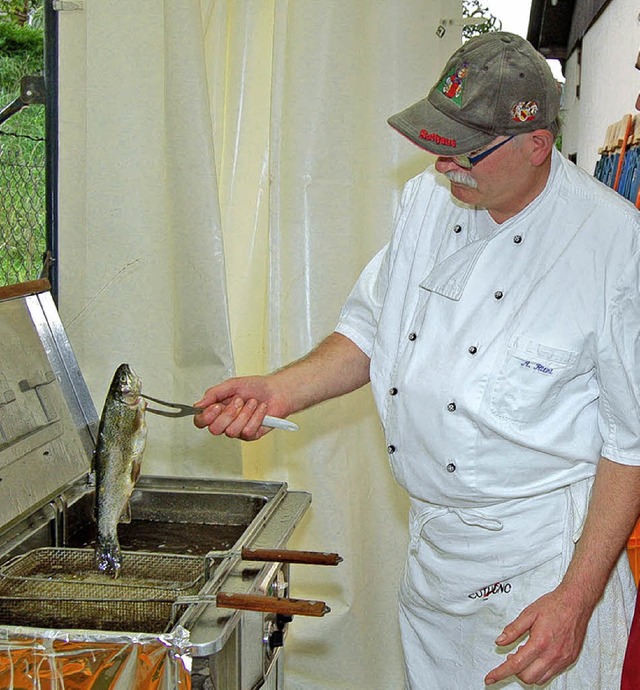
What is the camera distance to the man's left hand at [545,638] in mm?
1581

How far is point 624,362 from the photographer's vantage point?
5.30 ft

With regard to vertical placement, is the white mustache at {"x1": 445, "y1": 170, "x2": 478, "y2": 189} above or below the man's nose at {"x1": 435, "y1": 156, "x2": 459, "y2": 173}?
below

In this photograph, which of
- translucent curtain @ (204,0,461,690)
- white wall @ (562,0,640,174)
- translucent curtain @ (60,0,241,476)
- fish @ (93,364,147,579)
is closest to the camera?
fish @ (93,364,147,579)

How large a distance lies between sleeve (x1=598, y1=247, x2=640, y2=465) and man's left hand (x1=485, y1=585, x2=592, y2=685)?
257 millimetres

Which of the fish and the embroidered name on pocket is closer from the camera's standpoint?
the embroidered name on pocket

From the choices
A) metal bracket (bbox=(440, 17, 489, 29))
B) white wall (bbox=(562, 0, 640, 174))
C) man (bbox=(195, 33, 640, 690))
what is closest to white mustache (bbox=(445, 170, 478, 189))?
man (bbox=(195, 33, 640, 690))

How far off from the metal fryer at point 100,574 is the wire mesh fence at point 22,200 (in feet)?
1.51

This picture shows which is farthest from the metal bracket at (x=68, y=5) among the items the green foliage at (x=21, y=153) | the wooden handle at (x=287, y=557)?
the wooden handle at (x=287, y=557)

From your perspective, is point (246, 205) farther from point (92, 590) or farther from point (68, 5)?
point (92, 590)

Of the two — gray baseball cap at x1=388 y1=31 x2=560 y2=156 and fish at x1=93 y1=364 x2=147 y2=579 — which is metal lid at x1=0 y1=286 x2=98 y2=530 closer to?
fish at x1=93 y1=364 x2=147 y2=579

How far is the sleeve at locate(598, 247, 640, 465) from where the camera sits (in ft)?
5.31

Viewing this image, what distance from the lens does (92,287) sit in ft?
8.59

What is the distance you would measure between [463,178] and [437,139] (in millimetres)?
83

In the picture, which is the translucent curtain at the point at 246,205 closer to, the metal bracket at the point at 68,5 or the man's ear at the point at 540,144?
the metal bracket at the point at 68,5
